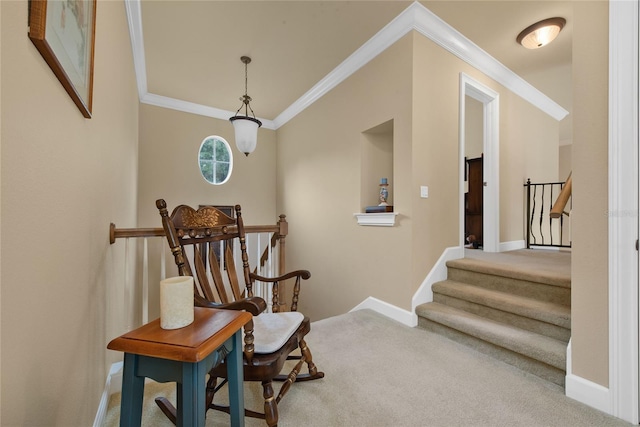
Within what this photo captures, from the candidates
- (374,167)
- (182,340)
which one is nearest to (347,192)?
(374,167)

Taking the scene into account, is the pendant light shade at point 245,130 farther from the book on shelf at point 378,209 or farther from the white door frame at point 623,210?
the white door frame at point 623,210

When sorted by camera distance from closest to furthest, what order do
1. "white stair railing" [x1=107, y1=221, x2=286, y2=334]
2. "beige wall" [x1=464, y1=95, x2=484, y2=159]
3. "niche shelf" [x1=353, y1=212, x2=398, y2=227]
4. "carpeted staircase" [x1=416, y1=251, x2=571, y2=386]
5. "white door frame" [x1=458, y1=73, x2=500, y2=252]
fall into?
"white stair railing" [x1=107, y1=221, x2=286, y2=334] < "carpeted staircase" [x1=416, y1=251, x2=571, y2=386] < "niche shelf" [x1=353, y1=212, x2=398, y2=227] < "white door frame" [x1=458, y1=73, x2=500, y2=252] < "beige wall" [x1=464, y1=95, x2=484, y2=159]

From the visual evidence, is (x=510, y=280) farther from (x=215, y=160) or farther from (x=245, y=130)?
(x=215, y=160)

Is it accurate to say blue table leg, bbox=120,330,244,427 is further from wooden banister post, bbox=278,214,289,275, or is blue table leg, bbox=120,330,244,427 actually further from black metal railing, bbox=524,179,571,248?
black metal railing, bbox=524,179,571,248

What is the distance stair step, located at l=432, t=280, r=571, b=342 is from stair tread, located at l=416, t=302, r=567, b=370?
0.05 metres

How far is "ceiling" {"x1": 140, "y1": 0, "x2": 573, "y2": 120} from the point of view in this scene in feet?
7.91

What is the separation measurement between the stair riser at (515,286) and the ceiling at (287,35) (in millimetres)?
2351

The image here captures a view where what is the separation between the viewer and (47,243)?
0.78 metres

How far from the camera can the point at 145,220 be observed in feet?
13.5

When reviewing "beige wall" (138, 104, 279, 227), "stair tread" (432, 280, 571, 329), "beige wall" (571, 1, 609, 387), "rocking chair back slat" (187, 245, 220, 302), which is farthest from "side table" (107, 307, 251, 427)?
"beige wall" (138, 104, 279, 227)

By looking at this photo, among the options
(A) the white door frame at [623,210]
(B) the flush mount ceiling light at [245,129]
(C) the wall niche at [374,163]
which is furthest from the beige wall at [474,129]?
(B) the flush mount ceiling light at [245,129]

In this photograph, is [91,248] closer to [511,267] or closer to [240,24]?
[240,24]

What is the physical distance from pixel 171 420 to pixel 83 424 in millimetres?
347

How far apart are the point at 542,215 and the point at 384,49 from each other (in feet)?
11.3
